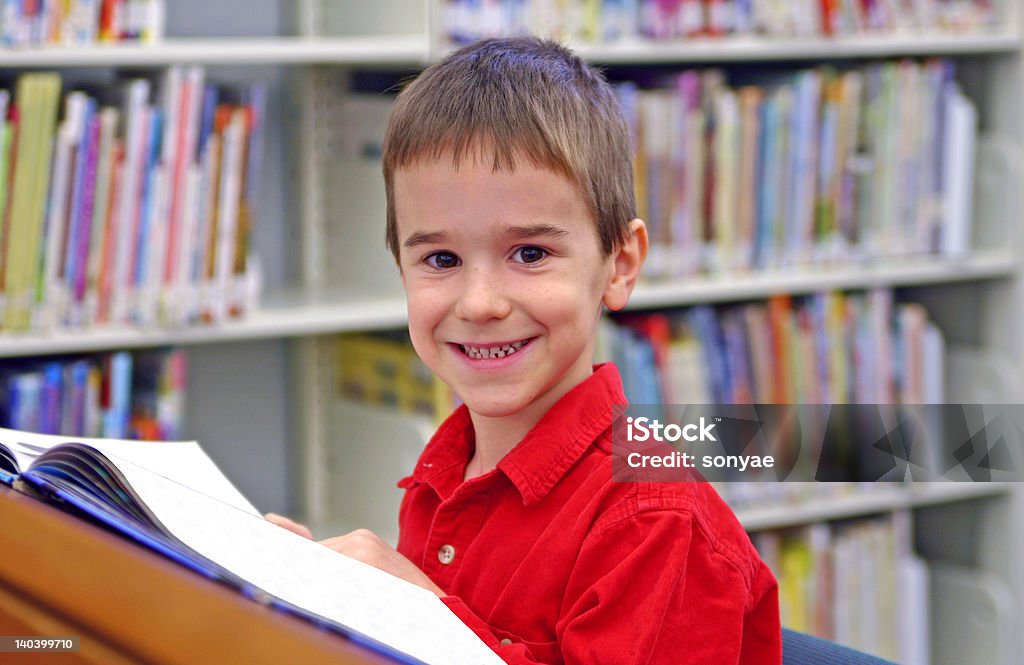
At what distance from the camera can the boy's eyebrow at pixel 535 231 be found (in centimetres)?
85

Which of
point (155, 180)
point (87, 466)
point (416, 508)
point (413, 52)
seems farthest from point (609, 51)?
point (87, 466)

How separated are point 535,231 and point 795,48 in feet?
4.53

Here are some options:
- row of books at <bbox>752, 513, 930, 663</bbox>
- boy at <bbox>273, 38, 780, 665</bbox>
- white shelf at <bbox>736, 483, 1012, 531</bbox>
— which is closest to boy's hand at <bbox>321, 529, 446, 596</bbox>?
boy at <bbox>273, 38, 780, 665</bbox>

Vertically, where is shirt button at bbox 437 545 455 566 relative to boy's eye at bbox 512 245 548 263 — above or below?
below

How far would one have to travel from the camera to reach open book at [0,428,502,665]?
0.55m

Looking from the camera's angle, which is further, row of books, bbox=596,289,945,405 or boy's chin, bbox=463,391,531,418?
row of books, bbox=596,289,945,405

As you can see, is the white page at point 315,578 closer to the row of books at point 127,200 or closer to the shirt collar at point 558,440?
the shirt collar at point 558,440

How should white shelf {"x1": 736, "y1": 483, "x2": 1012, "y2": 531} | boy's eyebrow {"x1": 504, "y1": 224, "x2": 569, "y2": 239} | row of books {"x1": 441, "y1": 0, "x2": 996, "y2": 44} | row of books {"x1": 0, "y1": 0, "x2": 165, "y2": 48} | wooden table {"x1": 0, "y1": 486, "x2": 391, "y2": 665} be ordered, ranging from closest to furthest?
1. wooden table {"x1": 0, "y1": 486, "x2": 391, "y2": 665}
2. boy's eyebrow {"x1": 504, "y1": 224, "x2": 569, "y2": 239}
3. row of books {"x1": 0, "y1": 0, "x2": 165, "y2": 48}
4. row of books {"x1": 441, "y1": 0, "x2": 996, "y2": 44}
5. white shelf {"x1": 736, "y1": 483, "x2": 1012, "y2": 531}

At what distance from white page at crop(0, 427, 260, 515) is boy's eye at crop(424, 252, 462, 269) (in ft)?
0.70

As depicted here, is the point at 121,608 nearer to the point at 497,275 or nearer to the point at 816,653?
the point at 497,275

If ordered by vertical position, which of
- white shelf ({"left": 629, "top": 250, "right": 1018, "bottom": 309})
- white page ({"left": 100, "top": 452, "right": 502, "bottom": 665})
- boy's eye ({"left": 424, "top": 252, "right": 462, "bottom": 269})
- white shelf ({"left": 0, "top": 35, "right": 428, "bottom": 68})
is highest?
white shelf ({"left": 0, "top": 35, "right": 428, "bottom": 68})

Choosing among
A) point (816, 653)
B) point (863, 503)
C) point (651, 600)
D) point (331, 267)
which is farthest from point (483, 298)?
point (863, 503)

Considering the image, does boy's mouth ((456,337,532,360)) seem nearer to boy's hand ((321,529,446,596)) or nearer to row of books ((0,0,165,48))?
boy's hand ((321,529,446,596))

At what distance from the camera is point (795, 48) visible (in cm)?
209
